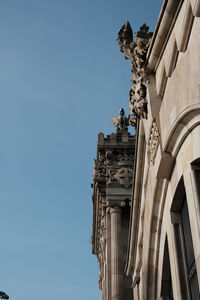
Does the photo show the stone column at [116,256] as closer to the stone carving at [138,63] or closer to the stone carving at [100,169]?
the stone carving at [100,169]

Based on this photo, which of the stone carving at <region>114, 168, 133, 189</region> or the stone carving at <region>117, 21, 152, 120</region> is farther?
the stone carving at <region>114, 168, 133, 189</region>

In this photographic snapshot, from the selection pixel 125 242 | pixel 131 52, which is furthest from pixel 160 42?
pixel 125 242

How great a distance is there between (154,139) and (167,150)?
4.29ft

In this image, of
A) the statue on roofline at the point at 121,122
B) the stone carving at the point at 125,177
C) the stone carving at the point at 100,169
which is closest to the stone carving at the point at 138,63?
the stone carving at the point at 125,177

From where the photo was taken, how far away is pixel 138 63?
16312 millimetres

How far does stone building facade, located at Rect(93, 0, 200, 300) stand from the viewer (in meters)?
12.6

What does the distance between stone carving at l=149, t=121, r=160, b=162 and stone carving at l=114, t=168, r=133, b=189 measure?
1467 cm

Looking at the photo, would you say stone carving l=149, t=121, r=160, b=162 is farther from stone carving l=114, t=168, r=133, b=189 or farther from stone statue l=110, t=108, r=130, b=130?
stone statue l=110, t=108, r=130, b=130

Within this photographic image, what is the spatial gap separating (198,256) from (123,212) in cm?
1881

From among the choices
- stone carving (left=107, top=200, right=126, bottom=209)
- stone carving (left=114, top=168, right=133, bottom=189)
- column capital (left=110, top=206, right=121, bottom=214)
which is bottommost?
column capital (left=110, top=206, right=121, bottom=214)

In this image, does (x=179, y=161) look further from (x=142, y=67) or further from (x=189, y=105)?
(x=142, y=67)

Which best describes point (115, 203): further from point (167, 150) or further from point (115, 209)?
point (167, 150)

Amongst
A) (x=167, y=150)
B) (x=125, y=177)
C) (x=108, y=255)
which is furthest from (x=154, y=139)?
(x=125, y=177)

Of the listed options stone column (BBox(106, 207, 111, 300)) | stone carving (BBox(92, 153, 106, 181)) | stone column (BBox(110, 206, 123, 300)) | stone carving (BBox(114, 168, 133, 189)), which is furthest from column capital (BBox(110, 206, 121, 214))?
stone carving (BBox(92, 153, 106, 181))
